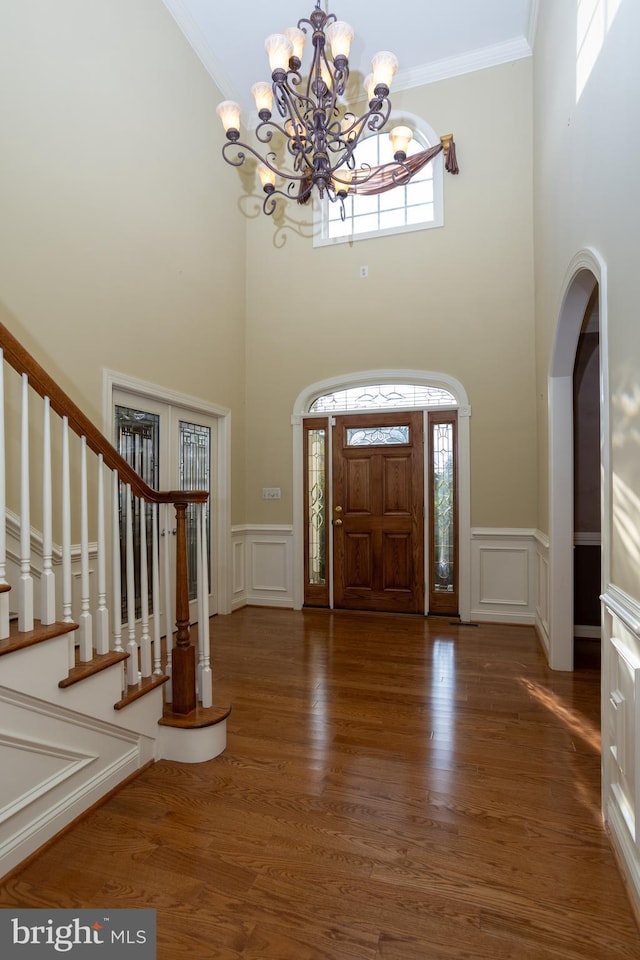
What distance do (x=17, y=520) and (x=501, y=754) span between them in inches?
108

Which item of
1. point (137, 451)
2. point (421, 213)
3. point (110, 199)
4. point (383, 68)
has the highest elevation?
point (421, 213)

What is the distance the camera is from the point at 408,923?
4.98 ft

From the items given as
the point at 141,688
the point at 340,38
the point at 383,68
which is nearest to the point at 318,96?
the point at 340,38

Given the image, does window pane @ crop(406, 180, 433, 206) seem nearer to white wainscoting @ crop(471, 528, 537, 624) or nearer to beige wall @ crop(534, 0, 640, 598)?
beige wall @ crop(534, 0, 640, 598)

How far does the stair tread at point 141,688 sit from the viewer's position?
215 centimetres

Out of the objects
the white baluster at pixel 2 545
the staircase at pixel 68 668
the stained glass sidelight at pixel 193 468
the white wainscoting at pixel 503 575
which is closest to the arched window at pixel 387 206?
the stained glass sidelight at pixel 193 468

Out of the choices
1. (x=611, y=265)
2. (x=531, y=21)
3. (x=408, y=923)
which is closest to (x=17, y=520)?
(x=408, y=923)

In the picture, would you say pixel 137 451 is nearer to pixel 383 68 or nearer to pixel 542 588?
pixel 383 68

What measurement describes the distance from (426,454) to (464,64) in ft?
12.7

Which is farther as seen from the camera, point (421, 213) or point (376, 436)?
point (376, 436)

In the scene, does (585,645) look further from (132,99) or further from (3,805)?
(132,99)

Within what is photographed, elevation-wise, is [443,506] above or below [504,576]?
above

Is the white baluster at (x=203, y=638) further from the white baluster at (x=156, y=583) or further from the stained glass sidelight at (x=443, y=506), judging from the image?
the stained glass sidelight at (x=443, y=506)

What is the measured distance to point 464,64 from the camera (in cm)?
490
